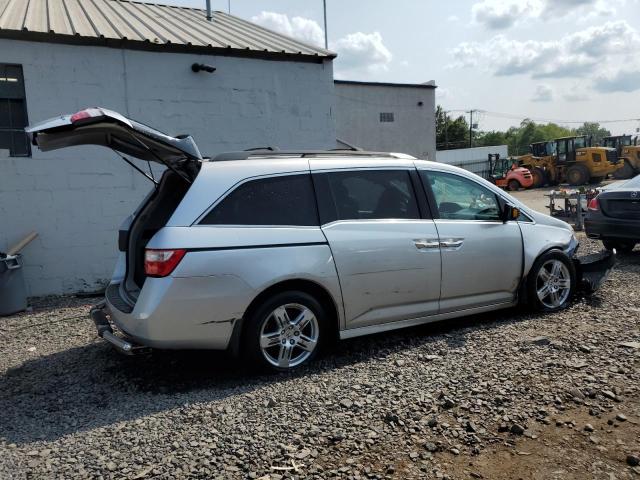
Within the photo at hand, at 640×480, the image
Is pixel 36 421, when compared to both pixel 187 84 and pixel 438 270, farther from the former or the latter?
pixel 187 84

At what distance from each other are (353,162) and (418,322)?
157 centimetres

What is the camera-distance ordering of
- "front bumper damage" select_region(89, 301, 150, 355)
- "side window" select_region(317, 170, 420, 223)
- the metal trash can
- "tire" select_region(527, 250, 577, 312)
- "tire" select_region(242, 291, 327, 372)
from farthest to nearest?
the metal trash can, "tire" select_region(527, 250, 577, 312), "side window" select_region(317, 170, 420, 223), "tire" select_region(242, 291, 327, 372), "front bumper damage" select_region(89, 301, 150, 355)

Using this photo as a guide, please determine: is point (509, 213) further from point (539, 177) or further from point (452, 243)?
point (539, 177)

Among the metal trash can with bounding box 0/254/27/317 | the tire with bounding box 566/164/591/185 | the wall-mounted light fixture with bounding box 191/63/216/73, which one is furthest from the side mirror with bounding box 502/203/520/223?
the tire with bounding box 566/164/591/185

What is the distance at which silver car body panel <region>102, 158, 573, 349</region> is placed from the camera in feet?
13.3

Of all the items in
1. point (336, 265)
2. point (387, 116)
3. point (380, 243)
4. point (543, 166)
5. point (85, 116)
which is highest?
point (387, 116)

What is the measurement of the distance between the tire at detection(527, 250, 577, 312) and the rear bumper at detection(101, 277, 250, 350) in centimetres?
315

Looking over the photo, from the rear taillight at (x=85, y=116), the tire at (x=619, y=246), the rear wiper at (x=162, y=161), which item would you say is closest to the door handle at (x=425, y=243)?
the rear wiper at (x=162, y=161)

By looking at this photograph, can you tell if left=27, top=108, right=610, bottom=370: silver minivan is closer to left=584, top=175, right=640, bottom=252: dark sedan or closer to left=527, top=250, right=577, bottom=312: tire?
left=527, top=250, right=577, bottom=312: tire

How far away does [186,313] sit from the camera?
4.04 m

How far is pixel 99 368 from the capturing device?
486 centimetres

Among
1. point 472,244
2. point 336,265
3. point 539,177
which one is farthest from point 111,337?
point 539,177

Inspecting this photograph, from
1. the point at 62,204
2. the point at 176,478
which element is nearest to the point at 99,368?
the point at 176,478

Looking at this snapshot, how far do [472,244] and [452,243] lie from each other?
24cm
